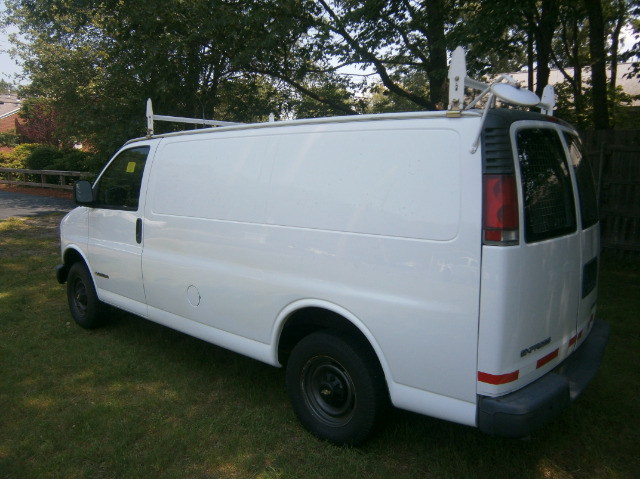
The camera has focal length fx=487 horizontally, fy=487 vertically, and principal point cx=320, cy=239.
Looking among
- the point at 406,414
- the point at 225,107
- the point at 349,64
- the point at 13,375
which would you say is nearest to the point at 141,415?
the point at 13,375

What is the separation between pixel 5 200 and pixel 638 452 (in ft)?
62.7

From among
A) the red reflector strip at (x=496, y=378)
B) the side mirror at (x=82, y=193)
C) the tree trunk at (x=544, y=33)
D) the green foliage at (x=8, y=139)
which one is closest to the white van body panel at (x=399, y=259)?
the red reflector strip at (x=496, y=378)

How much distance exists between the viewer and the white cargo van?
2.42 m

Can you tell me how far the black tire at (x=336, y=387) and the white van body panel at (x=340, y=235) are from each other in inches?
7.2

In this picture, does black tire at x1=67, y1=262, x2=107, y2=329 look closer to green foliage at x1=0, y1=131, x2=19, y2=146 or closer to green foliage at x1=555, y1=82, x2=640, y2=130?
green foliage at x1=555, y1=82, x2=640, y2=130

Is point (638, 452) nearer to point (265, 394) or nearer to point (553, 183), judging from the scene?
point (553, 183)

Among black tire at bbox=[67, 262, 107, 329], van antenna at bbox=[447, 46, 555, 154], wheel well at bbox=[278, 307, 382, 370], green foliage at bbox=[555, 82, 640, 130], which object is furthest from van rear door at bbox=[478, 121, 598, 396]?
green foliage at bbox=[555, 82, 640, 130]

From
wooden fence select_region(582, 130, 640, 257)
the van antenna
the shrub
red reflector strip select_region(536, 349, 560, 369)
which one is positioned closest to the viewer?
the van antenna

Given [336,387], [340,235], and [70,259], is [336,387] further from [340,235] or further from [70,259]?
[70,259]

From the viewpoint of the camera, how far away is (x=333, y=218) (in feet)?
9.78

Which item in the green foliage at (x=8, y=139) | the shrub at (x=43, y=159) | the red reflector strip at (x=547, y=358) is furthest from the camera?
the green foliage at (x=8, y=139)

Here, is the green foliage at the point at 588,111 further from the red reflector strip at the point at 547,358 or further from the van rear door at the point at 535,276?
the red reflector strip at the point at 547,358

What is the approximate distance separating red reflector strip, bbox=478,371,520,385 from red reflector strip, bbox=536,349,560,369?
260 millimetres

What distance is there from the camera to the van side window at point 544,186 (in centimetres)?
252
